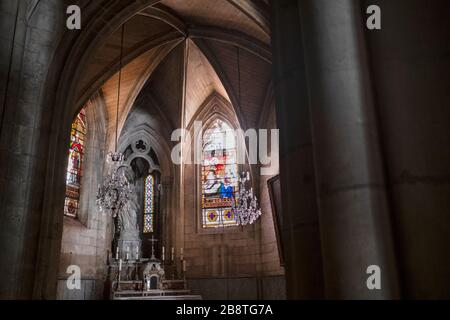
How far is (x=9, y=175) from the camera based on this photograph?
6.11 m

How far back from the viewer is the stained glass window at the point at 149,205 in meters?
17.3

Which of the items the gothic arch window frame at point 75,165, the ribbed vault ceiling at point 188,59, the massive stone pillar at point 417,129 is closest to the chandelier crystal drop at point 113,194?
the ribbed vault ceiling at point 188,59

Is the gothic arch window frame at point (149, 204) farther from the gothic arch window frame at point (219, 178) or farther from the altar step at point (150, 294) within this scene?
the altar step at point (150, 294)

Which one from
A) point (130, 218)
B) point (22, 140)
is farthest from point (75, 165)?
point (22, 140)

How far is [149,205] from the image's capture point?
57.6 feet

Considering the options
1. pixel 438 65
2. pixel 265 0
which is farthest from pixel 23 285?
pixel 265 0

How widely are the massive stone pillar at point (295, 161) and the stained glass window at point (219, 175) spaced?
12916 mm

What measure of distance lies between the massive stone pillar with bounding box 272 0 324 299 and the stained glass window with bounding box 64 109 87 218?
1253 cm

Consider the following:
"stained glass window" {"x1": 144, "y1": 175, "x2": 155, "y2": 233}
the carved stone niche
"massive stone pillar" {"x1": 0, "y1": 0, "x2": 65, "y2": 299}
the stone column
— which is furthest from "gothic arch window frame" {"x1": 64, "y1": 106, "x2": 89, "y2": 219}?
the stone column

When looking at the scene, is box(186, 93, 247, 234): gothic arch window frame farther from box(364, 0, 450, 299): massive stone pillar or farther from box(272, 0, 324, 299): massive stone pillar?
box(364, 0, 450, 299): massive stone pillar

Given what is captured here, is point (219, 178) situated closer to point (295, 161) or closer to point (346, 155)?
point (295, 161)
